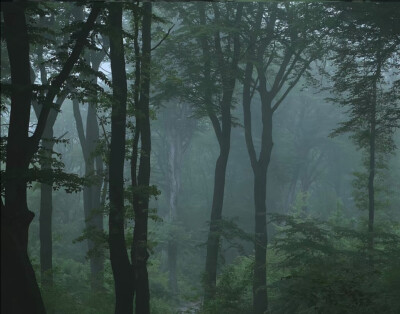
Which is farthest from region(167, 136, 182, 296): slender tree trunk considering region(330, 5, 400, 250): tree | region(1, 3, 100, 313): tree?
region(1, 3, 100, 313): tree

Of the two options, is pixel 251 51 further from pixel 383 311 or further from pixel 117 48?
pixel 383 311

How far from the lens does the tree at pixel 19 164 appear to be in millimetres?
7359

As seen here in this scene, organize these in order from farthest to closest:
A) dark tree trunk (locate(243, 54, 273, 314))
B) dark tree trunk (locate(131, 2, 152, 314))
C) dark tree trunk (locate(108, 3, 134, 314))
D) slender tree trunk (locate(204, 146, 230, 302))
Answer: dark tree trunk (locate(243, 54, 273, 314)) → slender tree trunk (locate(204, 146, 230, 302)) → dark tree trunk (locate(131, 2, 152, 314)) → dark tree trunk (locate(108, 3, 134, 314))

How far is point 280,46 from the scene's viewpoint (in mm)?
20641

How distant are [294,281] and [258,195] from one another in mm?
10800

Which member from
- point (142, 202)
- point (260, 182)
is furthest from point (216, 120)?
point (142, 202)

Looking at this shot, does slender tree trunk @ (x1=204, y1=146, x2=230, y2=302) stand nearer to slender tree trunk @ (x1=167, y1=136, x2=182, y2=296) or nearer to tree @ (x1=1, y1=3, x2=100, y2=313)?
tree @ (x1=1, y1=3, x2=100, y2=313)

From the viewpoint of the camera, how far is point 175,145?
1556 inches

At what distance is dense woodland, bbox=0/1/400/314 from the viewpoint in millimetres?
8922

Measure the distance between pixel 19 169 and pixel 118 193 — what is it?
10.9 ft

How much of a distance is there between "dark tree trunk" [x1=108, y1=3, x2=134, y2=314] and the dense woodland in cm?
3

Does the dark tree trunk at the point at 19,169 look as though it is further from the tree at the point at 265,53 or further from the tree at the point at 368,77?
the tree at the point at 265,53

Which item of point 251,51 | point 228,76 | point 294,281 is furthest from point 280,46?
point 294,281

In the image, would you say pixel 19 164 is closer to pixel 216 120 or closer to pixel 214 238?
pixel 214 238
